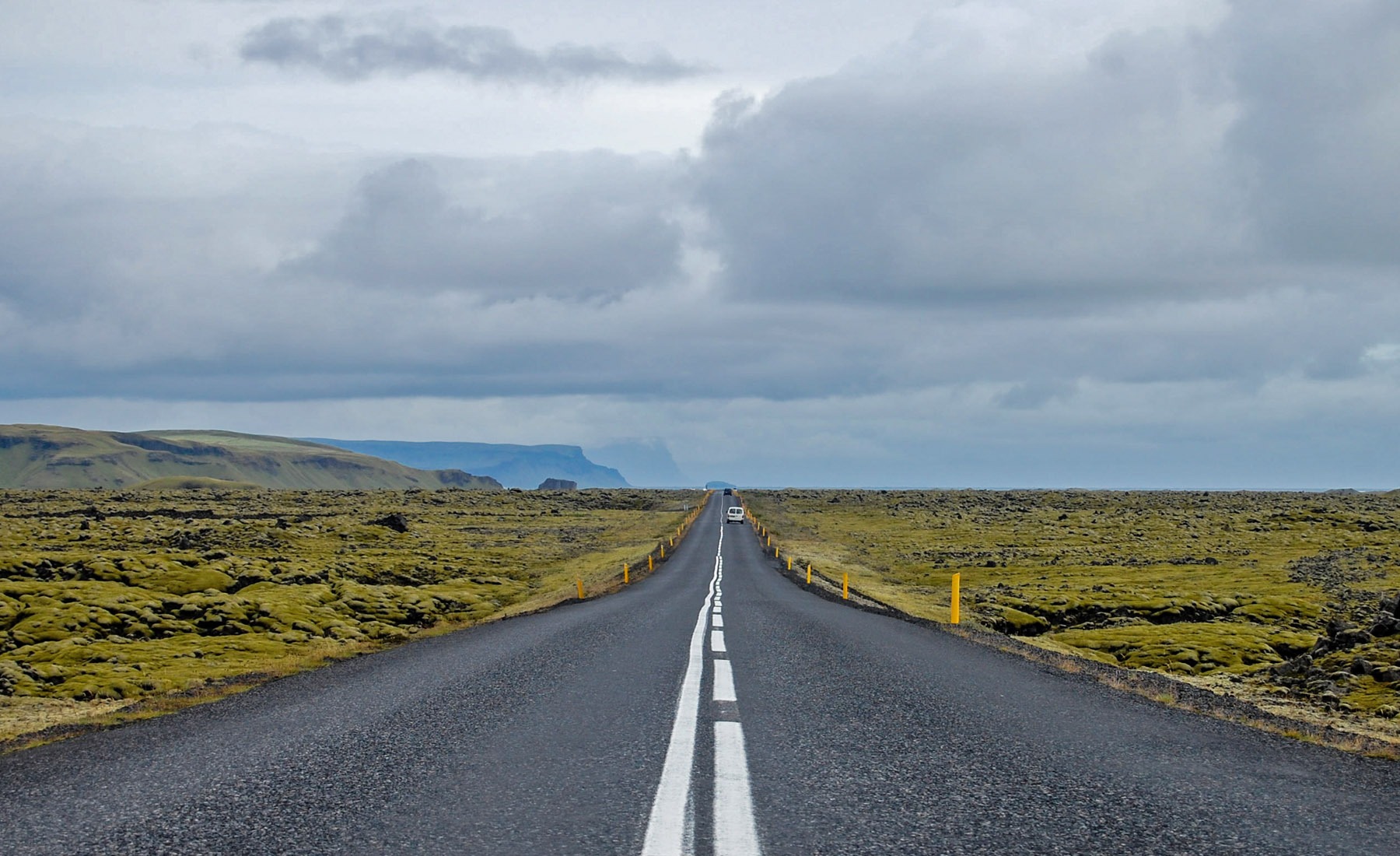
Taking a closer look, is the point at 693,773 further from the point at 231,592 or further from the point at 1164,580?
the point at 1164,580

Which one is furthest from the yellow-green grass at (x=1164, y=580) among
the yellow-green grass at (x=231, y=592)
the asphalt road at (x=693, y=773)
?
the yellow-green grass at (x=231, y=592)

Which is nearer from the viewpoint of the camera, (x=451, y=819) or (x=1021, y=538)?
(x=451, y=819)

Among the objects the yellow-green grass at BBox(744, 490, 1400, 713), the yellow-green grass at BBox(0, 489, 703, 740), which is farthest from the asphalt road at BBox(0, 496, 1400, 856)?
the yellow-green grass at BBox(744, 490, 1400, 713)

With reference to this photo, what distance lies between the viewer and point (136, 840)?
591 cm

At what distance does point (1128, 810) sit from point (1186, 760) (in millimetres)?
2111

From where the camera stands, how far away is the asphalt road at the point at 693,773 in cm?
588

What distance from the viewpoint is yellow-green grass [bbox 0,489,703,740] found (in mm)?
19969

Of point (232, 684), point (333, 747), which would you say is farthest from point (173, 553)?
point (333, 747)

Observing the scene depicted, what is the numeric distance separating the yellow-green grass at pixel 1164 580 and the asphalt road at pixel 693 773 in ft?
26.3

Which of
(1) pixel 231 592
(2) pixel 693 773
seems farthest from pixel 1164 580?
(2) pixel 693 773

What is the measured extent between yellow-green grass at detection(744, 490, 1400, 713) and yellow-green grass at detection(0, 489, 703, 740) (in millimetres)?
16440

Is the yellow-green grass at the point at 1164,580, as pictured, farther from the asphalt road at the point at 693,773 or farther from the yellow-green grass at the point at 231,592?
the yellow-green grass at the point at 231,592

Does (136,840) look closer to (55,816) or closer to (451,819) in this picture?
(55,816)

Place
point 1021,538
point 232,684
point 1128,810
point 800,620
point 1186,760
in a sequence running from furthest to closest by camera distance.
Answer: point 1021,538 → point 800,620 → point 232,684 → point 1186,760 → point 1128,810
